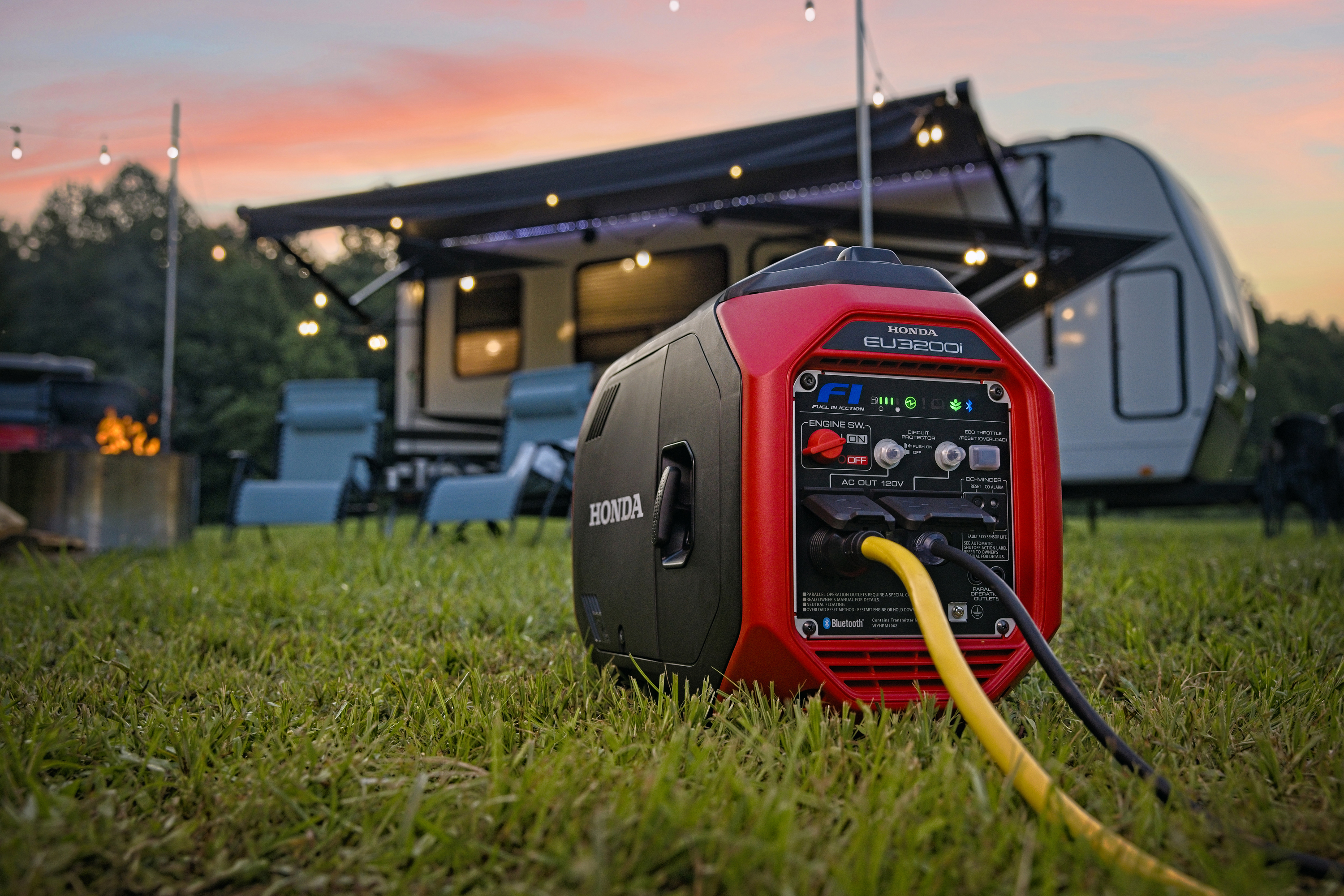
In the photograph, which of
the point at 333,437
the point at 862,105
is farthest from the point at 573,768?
the point at 333,437

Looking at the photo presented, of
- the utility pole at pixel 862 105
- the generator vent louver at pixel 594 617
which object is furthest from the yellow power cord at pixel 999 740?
the utility pole at pixel 862 105

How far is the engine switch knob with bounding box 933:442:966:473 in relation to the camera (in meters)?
1.35

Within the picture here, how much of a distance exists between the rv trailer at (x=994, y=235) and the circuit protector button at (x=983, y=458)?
4380mm

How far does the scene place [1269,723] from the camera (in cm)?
142

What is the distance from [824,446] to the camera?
129cm

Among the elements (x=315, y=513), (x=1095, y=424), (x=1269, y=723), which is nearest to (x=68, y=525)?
(x=315, y=513)

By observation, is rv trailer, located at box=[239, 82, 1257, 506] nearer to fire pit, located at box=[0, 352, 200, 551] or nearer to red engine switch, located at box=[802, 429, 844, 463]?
fire pit, located at box=[0, 352, 200, 551]

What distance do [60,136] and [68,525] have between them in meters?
3.34

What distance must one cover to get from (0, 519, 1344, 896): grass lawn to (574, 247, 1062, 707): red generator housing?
4.0 inches

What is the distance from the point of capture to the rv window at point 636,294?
23.2 ft

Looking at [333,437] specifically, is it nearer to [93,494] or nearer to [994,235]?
[93,494]

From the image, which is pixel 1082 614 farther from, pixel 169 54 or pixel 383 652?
pixel 169 54

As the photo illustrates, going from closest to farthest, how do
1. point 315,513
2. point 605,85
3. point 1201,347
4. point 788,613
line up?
point 788,613 < point 605,85 < point 315,513 < point 1201,347

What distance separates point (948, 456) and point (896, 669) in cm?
32
